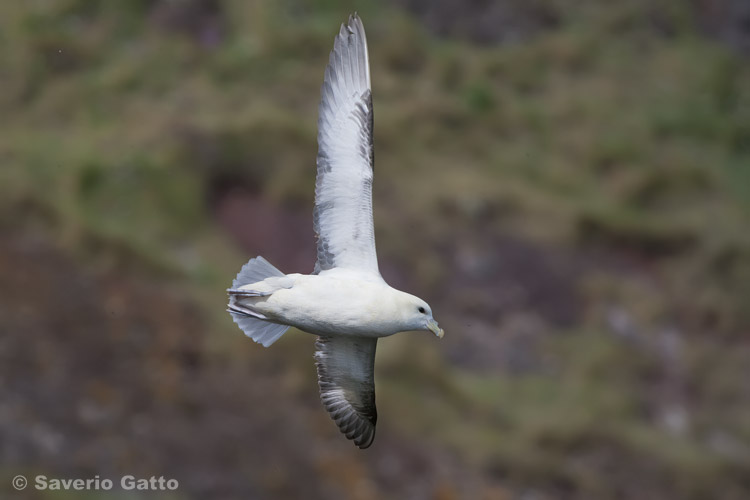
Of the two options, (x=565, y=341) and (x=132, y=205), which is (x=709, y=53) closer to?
(x=565, y=341)

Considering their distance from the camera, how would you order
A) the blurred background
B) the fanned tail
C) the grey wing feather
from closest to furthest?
the fanned tail
the grey wing feather
the blurred background

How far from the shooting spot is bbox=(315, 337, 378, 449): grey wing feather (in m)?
8.50

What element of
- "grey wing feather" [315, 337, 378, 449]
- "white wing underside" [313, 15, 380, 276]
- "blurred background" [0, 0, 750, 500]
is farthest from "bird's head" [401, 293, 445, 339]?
"blurred background" [0, 0, 750, 500]

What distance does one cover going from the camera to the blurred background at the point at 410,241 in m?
13.4

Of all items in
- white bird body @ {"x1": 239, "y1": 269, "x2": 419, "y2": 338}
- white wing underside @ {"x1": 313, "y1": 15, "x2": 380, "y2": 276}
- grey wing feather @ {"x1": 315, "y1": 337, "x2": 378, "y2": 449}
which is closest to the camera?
white bird body @ {"x1": 239, "y1": 269, "x2": 419, "y2": 338}

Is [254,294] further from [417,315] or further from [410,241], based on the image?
[410,241]

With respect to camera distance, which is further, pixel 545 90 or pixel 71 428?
pixel 545 90

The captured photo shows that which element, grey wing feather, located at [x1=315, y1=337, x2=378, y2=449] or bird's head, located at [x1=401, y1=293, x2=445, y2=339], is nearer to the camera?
bird's head, located at [x1=401, y1=293, x2=445, y2=339]

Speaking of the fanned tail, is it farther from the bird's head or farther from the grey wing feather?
the bird's head

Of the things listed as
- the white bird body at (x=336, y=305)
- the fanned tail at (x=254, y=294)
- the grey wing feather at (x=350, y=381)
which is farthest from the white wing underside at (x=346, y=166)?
the grey wing feather at (x=350, y=381)

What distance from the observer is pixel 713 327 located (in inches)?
687

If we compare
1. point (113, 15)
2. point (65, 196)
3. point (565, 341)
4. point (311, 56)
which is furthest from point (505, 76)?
point (65, 196)

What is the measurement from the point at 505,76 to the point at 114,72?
22.6 feet

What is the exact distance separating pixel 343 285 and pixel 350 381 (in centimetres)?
128
